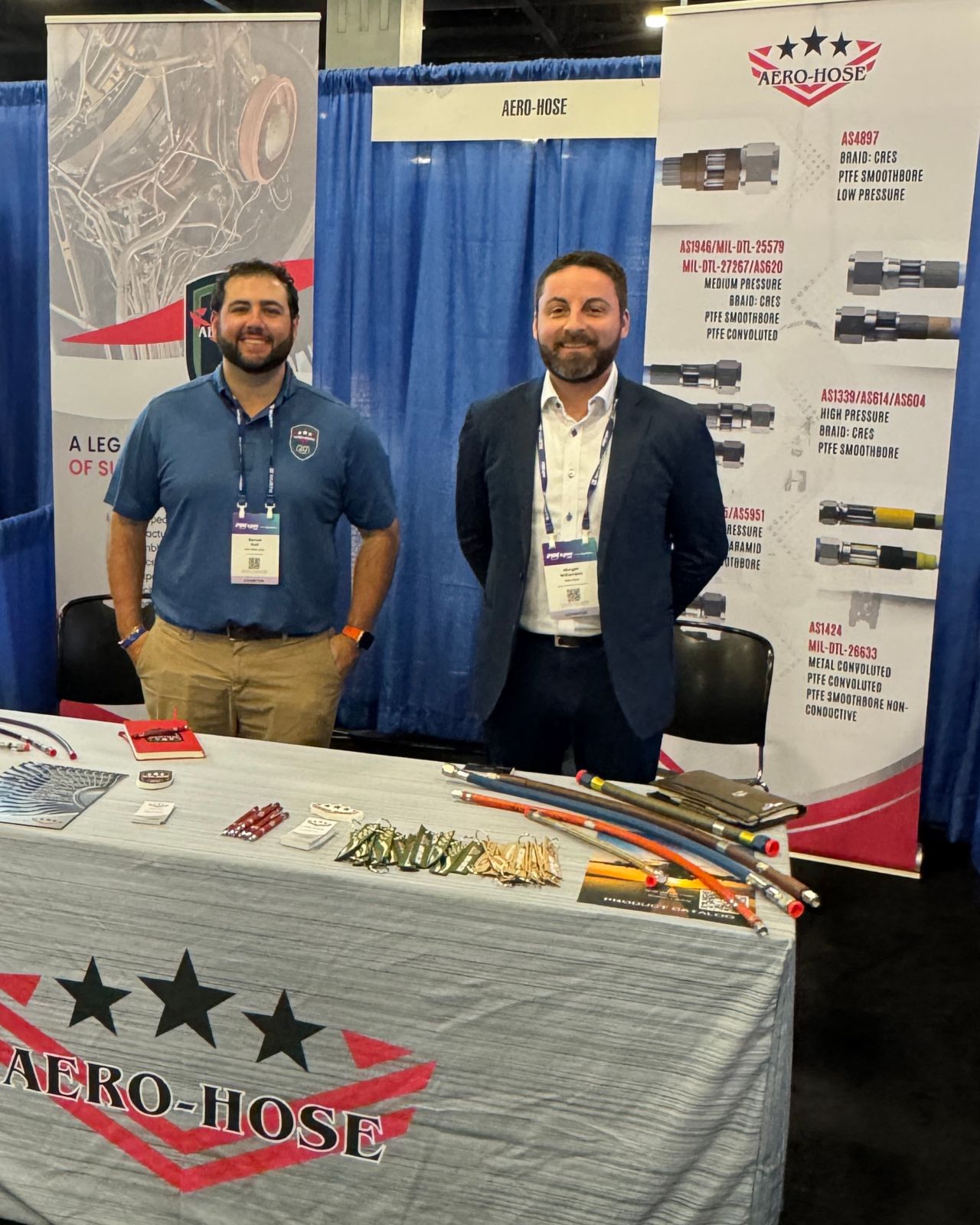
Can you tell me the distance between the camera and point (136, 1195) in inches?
67.7

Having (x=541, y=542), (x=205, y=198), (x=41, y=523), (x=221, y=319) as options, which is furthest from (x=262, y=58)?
(x=541, y=542)

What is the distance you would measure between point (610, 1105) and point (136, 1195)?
2.43 ft

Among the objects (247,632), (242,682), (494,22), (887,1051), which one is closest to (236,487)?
(247,632)

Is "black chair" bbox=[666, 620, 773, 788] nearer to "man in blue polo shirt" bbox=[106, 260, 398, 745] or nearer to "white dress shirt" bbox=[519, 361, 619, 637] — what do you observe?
"white dress shirt" bbox=[519, 361, 619, 637]

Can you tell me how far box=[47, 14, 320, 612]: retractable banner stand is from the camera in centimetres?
357

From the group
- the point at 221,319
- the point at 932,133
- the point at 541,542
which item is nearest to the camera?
the point at 541,542

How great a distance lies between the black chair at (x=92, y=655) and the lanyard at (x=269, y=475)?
2.07ft

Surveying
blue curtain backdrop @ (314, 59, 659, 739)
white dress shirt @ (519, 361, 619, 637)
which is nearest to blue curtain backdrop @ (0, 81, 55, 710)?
blue curtain backdrop @ (314, 59, 659, 739)

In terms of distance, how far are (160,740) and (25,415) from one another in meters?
2.96

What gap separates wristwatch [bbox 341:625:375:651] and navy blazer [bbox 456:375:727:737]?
0.40 m

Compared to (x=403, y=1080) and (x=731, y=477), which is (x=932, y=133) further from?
(x=403, y=1080)

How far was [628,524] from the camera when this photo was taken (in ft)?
7.20

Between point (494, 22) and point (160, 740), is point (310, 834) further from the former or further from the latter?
point (494, 22)

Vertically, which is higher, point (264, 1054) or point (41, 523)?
point (41, 523)
